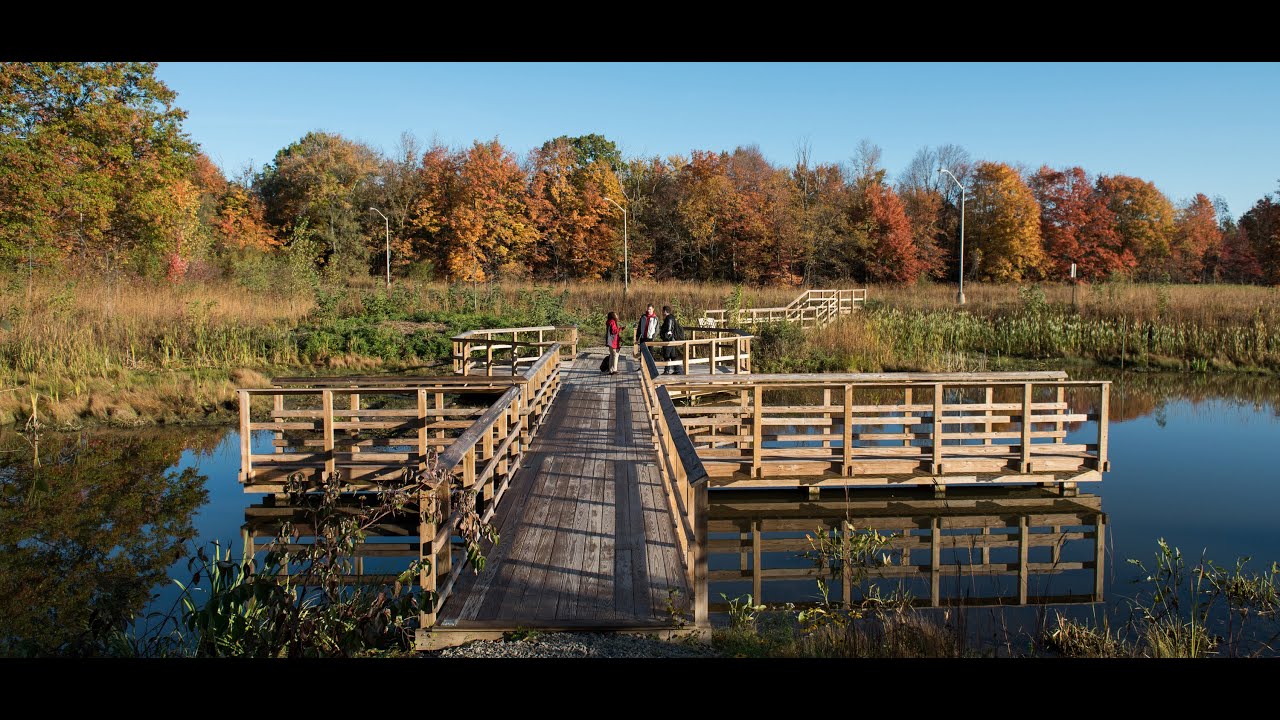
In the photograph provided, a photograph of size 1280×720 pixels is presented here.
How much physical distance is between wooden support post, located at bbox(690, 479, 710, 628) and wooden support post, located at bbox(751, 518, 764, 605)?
1848 millimetres

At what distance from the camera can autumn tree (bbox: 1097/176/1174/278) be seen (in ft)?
191

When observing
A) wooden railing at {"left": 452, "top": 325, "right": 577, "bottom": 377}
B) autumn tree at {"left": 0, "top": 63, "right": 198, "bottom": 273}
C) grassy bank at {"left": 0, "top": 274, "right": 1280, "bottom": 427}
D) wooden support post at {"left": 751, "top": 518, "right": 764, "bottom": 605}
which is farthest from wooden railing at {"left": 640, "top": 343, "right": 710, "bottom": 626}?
autumn tree at {"left": 0, "top": 63, "right": 198, "bottom": 273}

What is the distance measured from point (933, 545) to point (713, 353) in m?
6.98

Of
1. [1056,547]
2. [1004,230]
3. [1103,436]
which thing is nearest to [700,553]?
[1056,547]

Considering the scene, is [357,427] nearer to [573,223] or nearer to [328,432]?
[328,432]

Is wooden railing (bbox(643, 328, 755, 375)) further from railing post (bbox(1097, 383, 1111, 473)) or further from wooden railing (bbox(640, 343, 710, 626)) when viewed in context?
wooden railing (bbox(640, 343, 710, 626))

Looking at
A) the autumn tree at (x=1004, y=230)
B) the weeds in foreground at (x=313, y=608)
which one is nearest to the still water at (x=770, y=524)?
the weeds in foreground at (x=313, y=608)

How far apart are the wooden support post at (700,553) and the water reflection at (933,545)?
1829mm
